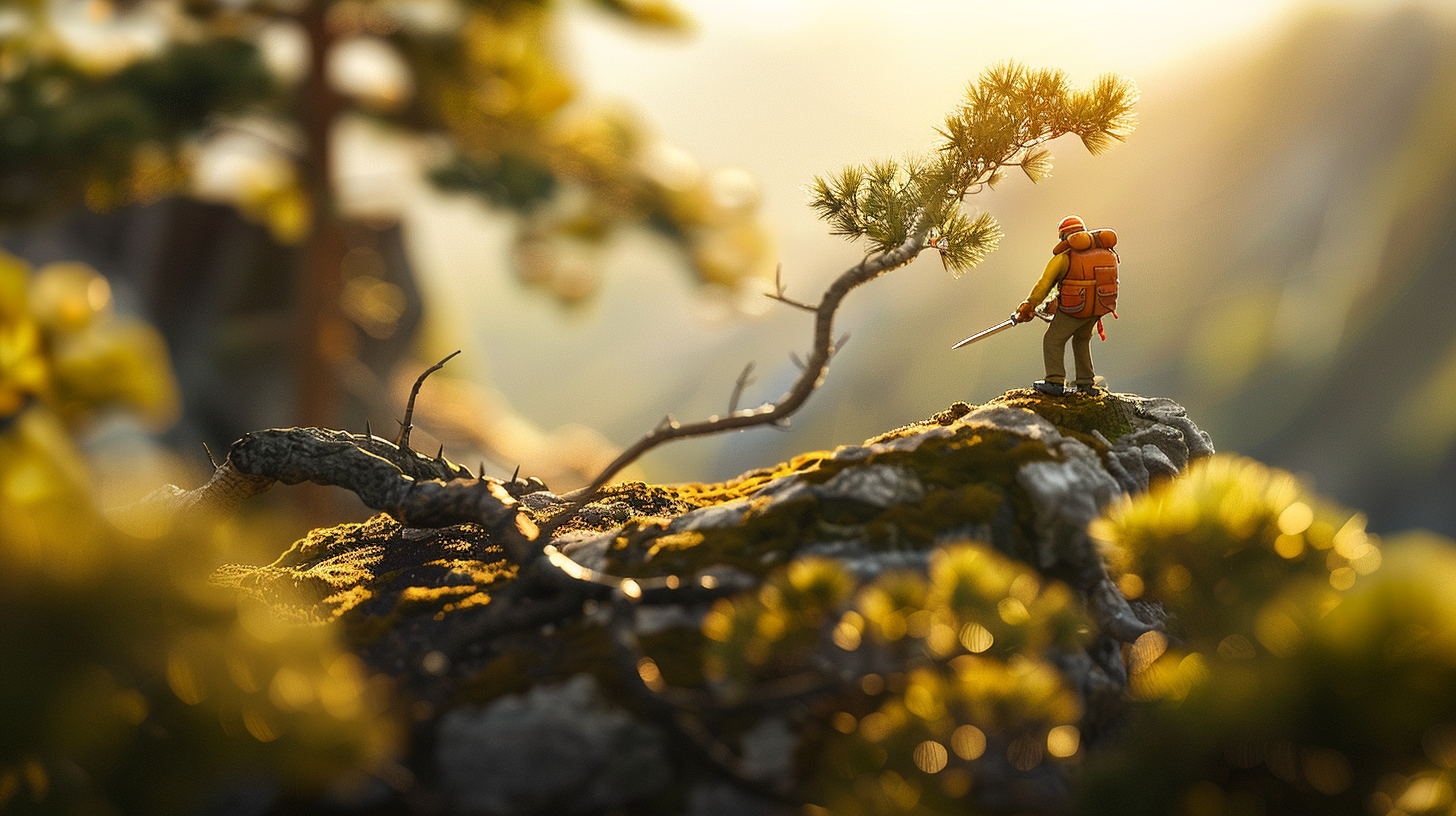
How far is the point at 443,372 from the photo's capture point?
17016mm

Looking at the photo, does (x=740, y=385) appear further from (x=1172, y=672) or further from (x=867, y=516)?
(x=1172, y=672)

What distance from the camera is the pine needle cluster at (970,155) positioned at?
4.07 meters

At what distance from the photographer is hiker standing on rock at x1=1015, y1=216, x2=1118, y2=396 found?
4461mm

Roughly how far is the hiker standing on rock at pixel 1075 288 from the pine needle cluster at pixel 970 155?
494mm

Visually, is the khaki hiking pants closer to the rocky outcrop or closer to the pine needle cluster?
the rocky outcrop

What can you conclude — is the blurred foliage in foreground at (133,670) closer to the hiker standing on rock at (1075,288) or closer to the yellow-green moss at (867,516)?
the yellow-green moss at (867,516)

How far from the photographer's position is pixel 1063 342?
4.64 meters

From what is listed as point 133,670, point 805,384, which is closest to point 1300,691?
point 805,384

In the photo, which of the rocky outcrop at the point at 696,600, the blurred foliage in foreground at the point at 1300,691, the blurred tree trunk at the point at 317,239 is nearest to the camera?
the blurred foliage in foreground at the point at 1300,691

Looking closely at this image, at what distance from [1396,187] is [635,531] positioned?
34714 millimetres

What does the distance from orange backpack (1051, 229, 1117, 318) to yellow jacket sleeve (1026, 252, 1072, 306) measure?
0.02 metres

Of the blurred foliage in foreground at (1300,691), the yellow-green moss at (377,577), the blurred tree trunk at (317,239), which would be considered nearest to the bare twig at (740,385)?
the yellow-green moss at (377,577)

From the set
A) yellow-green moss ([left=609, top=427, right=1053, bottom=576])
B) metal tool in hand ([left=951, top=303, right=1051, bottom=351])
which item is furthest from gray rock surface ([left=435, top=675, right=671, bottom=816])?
metal tool in hand ([left=951, top=303, right=1051, bottom=351])

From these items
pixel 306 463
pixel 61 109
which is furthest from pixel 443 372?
pixel 306 463
